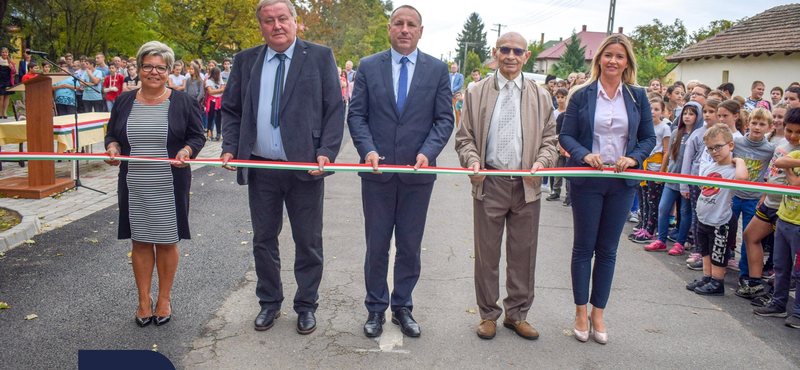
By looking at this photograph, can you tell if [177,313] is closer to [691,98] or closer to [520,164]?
[520,164]

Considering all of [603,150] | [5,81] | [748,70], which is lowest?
[603,150]

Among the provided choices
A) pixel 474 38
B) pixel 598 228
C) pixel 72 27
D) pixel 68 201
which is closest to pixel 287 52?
pixel 598 228

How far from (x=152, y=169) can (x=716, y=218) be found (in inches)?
198

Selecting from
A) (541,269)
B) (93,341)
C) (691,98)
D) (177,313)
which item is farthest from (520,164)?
(691,98)

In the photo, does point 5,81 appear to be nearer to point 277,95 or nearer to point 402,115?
point 277,95

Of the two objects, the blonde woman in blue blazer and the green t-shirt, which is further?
the green t-shirt

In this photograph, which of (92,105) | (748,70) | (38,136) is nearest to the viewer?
(38,136)

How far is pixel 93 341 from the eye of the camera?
13.3 ft

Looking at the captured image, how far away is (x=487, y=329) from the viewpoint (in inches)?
170

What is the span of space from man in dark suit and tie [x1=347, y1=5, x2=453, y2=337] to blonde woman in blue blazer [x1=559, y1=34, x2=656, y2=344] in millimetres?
991

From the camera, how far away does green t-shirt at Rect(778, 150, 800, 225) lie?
193 inches

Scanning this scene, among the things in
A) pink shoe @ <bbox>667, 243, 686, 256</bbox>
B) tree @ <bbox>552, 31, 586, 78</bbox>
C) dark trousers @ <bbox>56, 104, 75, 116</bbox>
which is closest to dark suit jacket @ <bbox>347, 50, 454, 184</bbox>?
pink shoe @ <bbox>667, 243, 686, 256</bbox>

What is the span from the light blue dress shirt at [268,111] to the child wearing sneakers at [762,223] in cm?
422

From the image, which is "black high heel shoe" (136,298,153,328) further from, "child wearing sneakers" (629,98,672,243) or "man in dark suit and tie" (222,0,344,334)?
"child wearing sneakers" (629,98,672,243)
